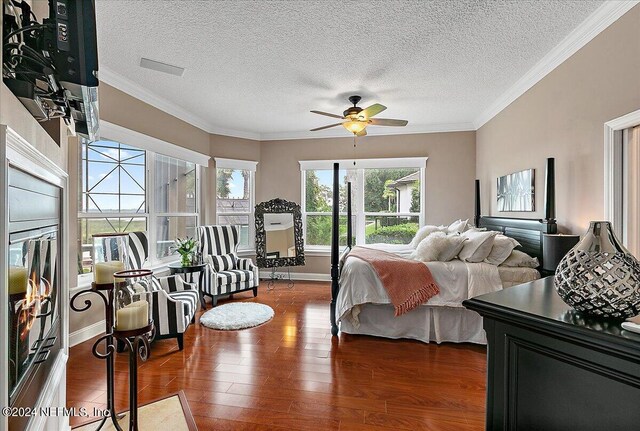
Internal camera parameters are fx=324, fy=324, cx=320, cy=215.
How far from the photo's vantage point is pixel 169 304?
3.00m

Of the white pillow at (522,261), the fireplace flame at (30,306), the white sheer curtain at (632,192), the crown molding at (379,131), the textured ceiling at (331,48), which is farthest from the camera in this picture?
the crown molding at (379,131)

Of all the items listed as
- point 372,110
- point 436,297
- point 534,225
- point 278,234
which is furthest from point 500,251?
point 278,234

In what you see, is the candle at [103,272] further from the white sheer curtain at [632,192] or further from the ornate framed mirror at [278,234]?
the ornate framed mirror at [278,234]

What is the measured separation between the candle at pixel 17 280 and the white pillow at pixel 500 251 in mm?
3390

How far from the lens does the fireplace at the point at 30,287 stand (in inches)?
38.4

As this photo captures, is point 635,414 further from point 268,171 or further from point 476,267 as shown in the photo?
point 268,171

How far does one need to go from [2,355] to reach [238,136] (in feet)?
17.8

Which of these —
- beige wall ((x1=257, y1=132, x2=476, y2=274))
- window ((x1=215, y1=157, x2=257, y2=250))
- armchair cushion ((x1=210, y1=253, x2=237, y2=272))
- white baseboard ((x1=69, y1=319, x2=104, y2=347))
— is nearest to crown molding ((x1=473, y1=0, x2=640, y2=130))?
beige wall ((x1=257, y1=132, x2=476, y2=274))

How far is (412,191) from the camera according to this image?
5.78 m

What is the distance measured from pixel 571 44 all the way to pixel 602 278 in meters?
2.88

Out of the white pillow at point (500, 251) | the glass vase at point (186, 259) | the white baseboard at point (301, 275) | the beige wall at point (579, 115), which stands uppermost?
the beige wall at point (579, 115)

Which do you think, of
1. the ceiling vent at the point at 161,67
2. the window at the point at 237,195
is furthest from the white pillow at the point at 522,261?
the window at the point at 237,195

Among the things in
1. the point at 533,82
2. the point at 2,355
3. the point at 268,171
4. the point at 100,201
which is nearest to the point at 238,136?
the point at 268,171

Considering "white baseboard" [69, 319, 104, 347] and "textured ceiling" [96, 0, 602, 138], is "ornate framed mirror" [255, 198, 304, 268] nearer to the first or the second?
"textured ceiling" [96, 0, 602, 138]
